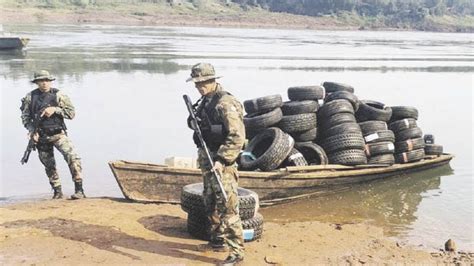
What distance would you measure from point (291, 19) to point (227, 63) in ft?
310

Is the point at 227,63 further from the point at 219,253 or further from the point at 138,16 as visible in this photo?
the point at 138,16

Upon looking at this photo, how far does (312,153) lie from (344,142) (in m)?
0.65

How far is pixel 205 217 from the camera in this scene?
7.96 metres

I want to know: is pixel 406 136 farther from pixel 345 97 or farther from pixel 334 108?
pixel 334 108

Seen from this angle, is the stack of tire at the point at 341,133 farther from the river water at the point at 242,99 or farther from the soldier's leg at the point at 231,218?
the soldier's leg at the point at 231,218

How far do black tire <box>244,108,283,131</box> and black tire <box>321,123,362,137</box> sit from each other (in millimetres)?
1081

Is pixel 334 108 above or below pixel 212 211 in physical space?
above

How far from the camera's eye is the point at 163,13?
376 ft

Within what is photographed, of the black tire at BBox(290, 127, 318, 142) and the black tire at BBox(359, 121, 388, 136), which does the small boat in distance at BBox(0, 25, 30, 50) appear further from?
the black tire at BBox(359, 121, 388, 136)

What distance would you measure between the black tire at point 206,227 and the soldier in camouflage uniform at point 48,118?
2691 millimetres

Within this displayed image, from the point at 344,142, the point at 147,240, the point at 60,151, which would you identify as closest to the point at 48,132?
the point at 60,151

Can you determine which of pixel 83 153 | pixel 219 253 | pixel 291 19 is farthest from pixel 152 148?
pixel 291 19

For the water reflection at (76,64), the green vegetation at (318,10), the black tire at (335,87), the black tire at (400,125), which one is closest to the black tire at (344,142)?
the black tire at (400,125)

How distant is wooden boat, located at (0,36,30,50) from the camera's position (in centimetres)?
3972
